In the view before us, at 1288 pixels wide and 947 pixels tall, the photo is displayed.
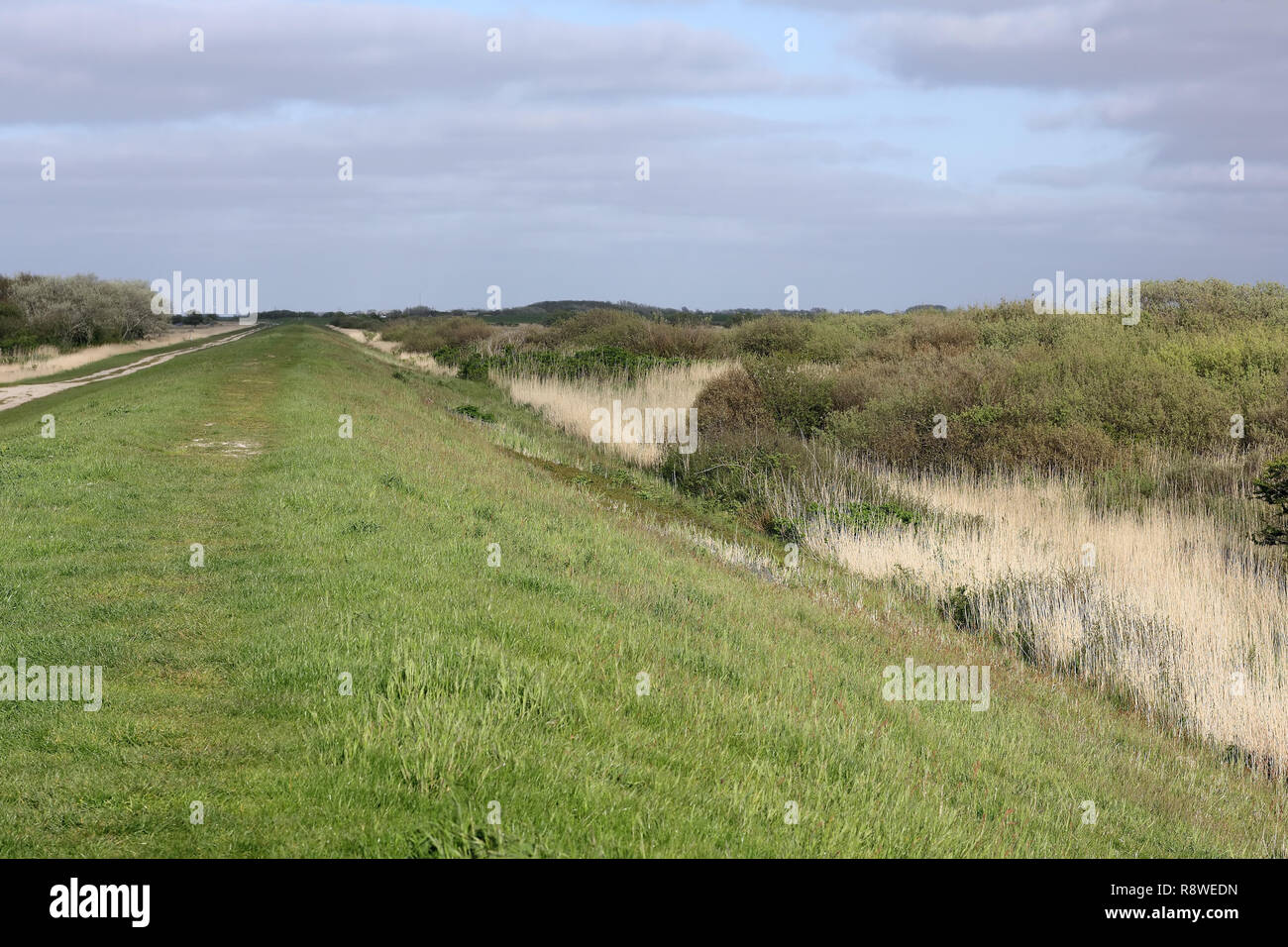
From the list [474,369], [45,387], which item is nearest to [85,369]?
[45,387]

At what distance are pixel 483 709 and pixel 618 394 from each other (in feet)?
85.8

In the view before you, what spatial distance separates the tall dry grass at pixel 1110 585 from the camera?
29.8 feet

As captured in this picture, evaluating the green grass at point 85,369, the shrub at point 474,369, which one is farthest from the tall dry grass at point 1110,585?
the green grass at point 85,369

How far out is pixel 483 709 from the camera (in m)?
4.91

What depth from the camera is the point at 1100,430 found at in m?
19.2

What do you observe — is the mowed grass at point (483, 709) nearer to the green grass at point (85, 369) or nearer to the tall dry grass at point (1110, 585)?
the tall dry grass at point (1110, 585)

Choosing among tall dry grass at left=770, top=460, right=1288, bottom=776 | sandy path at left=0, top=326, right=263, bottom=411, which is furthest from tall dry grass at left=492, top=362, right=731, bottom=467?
sandy path at left=0, top=326, right=263, bottom=411

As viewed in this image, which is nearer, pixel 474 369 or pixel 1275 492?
pixel 1275 492

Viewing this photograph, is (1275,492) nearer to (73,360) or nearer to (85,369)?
(85,369)

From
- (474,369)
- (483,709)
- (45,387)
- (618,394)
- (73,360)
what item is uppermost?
(73,360)

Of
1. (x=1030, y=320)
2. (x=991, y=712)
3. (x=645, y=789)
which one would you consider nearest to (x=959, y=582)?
(x=991, y=712)

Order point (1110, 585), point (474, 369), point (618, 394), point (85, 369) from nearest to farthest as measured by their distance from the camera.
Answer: point (1110, 585), point (618, 394), point (85, 369), point (474, 369)

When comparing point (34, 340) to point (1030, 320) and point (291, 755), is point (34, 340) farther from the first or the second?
point (291, 755)

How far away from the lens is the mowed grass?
4.06 metres
